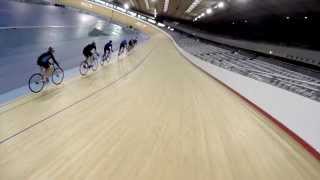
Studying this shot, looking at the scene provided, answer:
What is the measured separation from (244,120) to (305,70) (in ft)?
23.3

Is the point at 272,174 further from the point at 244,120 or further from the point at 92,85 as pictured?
the point at 92,85

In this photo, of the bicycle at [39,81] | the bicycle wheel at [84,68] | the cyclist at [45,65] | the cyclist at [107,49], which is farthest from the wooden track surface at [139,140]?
the cyclist at [107,49]

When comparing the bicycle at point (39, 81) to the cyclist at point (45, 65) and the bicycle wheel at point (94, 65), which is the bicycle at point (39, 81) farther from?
the bicycle wheel at point (94, 65)

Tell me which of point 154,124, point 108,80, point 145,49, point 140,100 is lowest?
point 145,49

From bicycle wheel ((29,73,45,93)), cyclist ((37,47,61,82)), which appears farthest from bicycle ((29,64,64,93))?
cyclist ((37,47,61,82))

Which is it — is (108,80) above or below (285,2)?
below

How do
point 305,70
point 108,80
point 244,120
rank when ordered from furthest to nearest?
point 305,70 < point 108,80 < point 244,120

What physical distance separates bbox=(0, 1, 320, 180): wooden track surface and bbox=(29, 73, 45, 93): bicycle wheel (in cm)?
24

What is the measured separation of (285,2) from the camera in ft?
48.4

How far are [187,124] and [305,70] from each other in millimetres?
8434

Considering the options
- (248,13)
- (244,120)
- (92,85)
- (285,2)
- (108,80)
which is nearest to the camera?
(244,120)

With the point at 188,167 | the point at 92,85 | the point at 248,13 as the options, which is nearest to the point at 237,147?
the point at 188,167

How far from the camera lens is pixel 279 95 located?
714 centimetres

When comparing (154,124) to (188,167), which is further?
(154,124)
